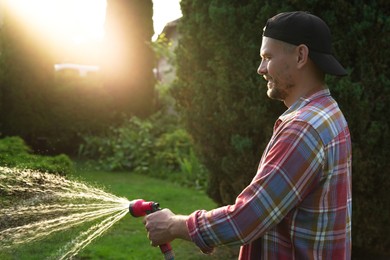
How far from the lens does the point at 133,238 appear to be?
6.38 m

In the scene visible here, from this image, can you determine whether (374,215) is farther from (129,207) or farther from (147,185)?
(147,185)

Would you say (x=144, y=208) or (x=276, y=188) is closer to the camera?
(x=276, y=188)

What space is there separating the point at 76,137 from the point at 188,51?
821 centimetres

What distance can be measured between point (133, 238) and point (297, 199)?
463 centimetres

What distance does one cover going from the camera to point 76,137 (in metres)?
13.3

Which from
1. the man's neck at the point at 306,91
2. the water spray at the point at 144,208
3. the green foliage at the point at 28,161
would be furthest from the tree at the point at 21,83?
Result: the man's neck at the point at 306,91

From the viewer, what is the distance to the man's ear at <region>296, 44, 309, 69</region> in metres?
2.12

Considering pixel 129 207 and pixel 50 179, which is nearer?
pixel 129 207

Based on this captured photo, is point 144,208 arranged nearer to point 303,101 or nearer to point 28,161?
point 303,101

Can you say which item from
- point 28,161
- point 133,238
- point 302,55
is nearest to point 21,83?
point 133,238

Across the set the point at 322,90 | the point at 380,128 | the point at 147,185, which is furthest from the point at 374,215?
the point at 147,185

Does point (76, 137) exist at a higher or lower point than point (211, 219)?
lower

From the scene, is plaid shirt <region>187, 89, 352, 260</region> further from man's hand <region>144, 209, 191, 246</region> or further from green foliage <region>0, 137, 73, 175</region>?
green foliage <region>0, 137, 73, 175</region>

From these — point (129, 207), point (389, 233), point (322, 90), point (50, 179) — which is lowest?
point (389, 233)
